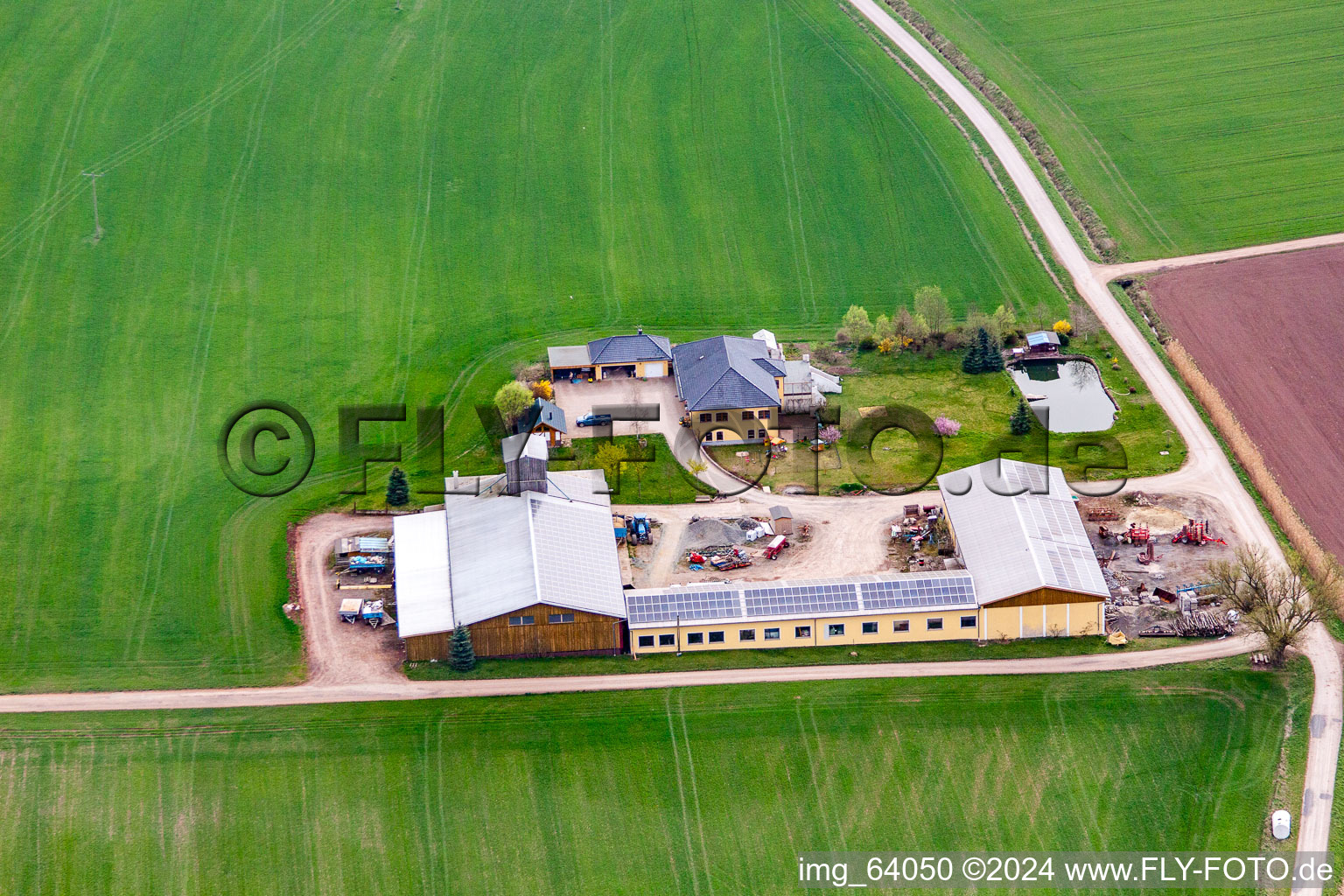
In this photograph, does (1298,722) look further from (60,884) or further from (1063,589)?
(60,884)

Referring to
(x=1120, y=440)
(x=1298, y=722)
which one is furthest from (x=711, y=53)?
(x=1298, y=722)

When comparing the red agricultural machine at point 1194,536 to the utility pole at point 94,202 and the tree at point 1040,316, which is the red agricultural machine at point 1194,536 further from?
the utility pole at point 94,202

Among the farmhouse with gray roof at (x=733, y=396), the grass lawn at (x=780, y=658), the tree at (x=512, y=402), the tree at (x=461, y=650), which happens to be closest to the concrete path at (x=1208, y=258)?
the farmhouse with gray roof at (x=733, y=396)

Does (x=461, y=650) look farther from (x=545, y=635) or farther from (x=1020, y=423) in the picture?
(x=1020, y=423)

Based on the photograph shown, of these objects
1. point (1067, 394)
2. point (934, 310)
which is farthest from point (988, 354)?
point (1067, 394)

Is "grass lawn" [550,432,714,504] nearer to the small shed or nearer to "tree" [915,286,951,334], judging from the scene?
"tree" [915,286,951,334]
